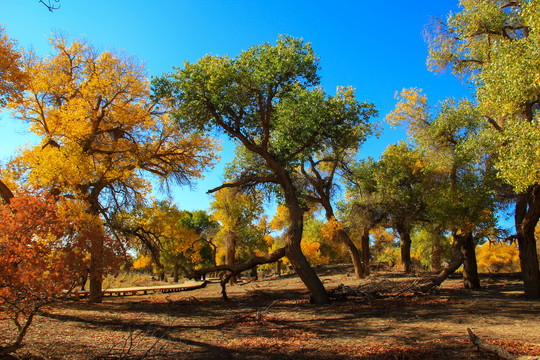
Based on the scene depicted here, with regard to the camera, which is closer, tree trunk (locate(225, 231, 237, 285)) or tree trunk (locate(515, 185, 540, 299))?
tree trunk (locate(515, 185, 540, 299))

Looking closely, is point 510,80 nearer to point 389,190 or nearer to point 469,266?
point 469,266

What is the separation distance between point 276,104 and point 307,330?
31.3 feet

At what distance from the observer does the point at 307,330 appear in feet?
27.3

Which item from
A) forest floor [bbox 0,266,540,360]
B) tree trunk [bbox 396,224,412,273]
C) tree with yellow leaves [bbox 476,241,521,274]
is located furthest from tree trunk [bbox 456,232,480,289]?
tree with yellow leaves [bbox 476,241,521,274]

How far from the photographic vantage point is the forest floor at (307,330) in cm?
625

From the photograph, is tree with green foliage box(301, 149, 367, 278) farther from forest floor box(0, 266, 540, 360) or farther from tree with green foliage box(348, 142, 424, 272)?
forest floor box(0, 266, 540, 360)

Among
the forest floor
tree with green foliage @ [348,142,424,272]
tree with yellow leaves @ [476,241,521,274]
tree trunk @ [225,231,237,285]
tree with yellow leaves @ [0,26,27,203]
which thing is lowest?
tree with yellow leaves @ [476,241,521,274]

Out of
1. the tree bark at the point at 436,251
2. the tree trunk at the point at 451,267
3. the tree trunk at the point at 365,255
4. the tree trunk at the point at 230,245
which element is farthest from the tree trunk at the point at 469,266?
the tree trunk at the point at 230,245

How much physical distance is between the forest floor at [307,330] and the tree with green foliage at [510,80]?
3.49 metres

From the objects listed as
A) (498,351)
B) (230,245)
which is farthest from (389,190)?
(498,351)

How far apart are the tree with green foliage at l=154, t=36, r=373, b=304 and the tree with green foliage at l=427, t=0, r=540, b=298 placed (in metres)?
4.50

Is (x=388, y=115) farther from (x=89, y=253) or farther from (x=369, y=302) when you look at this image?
(x=89, y=253)

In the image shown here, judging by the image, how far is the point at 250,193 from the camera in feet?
53.1

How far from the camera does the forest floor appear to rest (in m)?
6.25
